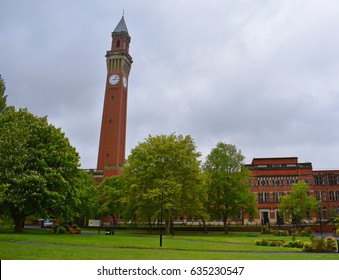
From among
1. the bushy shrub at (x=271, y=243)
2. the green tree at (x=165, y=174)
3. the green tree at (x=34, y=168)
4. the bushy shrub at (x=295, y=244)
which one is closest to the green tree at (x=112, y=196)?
the green tree at (x=165, y=174)

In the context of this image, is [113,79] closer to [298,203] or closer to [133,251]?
[298,203]

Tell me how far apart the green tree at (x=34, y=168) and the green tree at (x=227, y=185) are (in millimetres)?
23238

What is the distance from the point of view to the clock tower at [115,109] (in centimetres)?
9575

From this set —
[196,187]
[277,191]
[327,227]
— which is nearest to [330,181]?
[277,191]

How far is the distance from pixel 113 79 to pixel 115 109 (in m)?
10.8

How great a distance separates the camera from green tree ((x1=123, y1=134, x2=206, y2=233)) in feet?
157

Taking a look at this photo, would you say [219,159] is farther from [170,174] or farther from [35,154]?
[35,154]

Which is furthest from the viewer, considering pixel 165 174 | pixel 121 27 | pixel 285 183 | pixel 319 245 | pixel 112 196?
pixel 121 27

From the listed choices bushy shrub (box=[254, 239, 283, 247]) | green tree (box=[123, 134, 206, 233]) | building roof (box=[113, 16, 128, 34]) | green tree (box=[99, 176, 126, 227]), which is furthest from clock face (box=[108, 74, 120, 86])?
bushy shrub (box=[254, 239, 283, 247])

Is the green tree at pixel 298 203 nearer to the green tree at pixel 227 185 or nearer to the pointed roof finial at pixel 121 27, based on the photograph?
the green tree at pixel 227 185

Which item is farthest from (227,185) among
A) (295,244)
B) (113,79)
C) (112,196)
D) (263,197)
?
(113,79)

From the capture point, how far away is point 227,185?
55531mm

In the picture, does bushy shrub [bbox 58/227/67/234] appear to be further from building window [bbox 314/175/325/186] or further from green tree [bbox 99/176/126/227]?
building window [bbox 314/175/325/186]

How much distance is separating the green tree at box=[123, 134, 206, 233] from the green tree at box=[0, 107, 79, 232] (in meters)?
9.58
